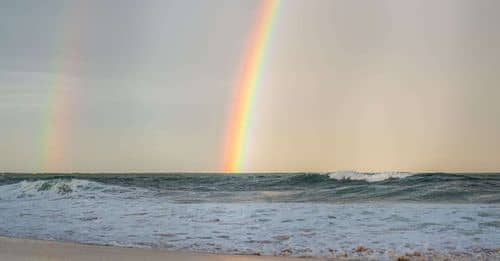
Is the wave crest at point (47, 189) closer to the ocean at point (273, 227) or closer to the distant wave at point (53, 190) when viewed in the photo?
the distant wave at point (53, 190)

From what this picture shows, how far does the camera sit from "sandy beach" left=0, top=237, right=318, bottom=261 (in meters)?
8.38

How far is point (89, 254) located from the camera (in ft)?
28.7

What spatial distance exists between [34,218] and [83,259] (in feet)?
22.1

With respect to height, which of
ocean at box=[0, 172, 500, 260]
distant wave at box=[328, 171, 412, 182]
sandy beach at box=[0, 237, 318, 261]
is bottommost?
sandy beach at box=[0, 237, 318, 261]

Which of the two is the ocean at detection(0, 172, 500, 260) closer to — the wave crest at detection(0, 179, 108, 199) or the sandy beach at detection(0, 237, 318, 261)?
the sandy beach at detection(0, 237, 318, 261)

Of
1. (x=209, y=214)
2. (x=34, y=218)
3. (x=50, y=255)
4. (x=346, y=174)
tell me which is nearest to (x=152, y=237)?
(x=50, y=255)

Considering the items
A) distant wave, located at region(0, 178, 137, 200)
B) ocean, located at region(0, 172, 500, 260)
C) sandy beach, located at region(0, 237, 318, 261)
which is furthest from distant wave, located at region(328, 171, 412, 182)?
sandy beach, located at region(0, 237, 318, 261)

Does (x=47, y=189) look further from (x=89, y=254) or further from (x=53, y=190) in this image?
(x=89, y=254)

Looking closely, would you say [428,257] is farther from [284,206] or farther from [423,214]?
[284,206]

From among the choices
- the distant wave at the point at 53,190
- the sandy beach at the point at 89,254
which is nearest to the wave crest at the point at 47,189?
the distant wave at the point at 53,190

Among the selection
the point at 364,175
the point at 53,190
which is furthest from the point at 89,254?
the point at 364,175

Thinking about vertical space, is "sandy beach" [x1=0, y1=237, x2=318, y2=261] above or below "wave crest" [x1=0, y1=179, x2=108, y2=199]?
below

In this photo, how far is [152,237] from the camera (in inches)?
427

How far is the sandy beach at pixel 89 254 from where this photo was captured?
8375 mm
